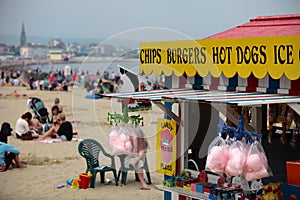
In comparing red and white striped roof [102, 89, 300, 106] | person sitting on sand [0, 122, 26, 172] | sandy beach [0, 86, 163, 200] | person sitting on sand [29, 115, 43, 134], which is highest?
red and white striped roof [102, 89, 300, 106]

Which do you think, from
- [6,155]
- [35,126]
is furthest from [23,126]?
[6,155]

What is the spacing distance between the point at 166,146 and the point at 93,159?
264 centimetres

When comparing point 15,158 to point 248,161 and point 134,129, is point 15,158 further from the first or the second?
point 248,161

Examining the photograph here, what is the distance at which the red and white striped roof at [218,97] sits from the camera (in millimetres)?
6203

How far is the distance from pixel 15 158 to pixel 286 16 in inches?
238

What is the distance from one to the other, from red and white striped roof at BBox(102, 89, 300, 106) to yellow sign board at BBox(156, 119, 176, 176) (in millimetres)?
564

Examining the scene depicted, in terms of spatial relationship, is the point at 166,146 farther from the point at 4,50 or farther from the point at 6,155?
the point at 4,50

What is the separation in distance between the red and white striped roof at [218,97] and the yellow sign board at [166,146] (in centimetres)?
56

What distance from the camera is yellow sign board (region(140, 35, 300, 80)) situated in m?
6.45

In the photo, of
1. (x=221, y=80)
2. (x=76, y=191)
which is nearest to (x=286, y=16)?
(x=221, y=80)

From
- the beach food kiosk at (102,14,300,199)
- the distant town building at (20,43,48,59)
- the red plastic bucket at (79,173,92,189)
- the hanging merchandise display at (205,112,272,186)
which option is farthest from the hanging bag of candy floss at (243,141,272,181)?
the distant town building at (20,43,48,59)

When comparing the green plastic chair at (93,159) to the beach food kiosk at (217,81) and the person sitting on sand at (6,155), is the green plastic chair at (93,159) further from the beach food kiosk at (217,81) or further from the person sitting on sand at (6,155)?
the beach food kiosk at (217,81)

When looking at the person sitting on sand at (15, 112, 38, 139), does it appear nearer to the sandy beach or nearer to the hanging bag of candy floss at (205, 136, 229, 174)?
the sandy beach

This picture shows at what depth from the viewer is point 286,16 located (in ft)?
25.7
